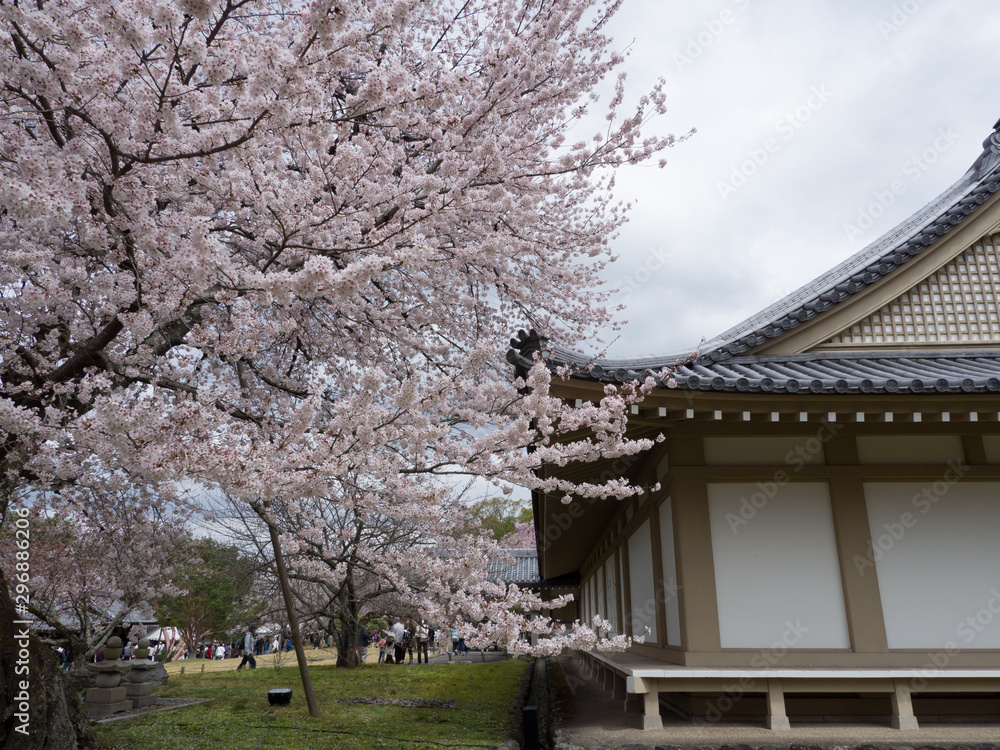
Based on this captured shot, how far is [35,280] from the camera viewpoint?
4.39 m

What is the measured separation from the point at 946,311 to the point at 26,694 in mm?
9207

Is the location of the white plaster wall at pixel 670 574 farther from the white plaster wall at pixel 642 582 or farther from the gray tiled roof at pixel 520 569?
the gray tiled roof at pixel 520 569

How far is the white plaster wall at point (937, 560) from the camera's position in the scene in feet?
17.8

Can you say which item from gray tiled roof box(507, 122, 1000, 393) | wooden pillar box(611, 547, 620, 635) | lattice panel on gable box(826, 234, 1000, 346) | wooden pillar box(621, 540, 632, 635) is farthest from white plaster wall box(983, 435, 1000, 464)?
wooden pillar box(611, 547, 620, 635)

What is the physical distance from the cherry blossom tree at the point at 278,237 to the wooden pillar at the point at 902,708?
2.71 m

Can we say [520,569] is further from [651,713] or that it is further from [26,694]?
[26,694]

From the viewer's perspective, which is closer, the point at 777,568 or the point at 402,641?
the point at 777,568

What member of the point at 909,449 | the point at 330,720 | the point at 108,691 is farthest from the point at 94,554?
the point at 909,449

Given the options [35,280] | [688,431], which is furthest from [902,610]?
[35,280]

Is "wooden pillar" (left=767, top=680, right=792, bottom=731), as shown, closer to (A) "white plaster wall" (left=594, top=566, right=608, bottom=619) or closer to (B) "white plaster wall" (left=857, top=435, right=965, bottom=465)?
(B) "white plaster wall" (left=857, top=435, right=965, bottom=465)

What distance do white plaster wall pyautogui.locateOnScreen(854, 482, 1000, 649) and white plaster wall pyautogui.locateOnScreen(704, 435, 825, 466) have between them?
1.96 feet

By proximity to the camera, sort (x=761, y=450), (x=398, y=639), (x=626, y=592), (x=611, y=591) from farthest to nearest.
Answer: (x=398, y=639), (x=611, y=591), (x=626, y=592), (x=761, y=450)

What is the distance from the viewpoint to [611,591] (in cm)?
1152

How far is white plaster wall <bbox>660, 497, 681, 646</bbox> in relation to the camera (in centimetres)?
574
